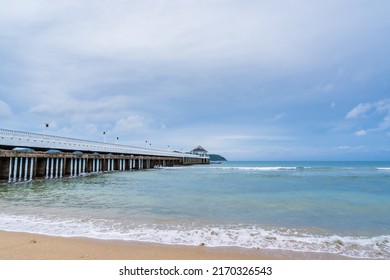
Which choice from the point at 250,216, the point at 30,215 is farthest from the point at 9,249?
the point at 250,216

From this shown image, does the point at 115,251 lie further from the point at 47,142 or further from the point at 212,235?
the point at 47,142

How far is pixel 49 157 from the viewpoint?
23.3 metres

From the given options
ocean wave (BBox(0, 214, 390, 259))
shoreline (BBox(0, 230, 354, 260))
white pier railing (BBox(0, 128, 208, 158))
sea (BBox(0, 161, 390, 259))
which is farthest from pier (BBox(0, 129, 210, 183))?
shoreline (BBox(0, 230, 354, 260))

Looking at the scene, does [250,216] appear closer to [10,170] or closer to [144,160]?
[10,170]

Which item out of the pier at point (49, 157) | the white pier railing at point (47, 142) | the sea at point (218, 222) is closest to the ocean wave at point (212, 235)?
the sea at point (218, 222)

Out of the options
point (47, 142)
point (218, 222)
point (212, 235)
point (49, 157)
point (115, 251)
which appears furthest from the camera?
point (47, 142)

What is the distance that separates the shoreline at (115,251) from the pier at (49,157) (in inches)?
650

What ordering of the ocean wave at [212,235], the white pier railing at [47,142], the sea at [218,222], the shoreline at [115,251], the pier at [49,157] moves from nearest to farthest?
1. the shoreline at [115,251]
2. the ocean wave at [212,235]
3. the sea at [218,222]
4. the pier at [49,157]
5. the white pier railing at [47,142]

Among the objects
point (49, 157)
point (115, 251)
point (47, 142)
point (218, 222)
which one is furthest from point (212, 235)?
point (47, 142)

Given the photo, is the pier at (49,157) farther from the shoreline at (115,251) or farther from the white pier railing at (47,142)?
the shoreline at (115,251)

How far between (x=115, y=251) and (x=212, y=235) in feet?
7.65

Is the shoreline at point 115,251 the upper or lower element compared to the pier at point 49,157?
lower

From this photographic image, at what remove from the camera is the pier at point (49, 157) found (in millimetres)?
20000
